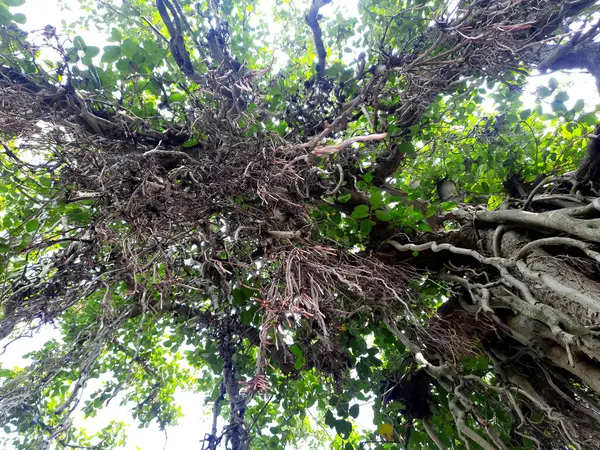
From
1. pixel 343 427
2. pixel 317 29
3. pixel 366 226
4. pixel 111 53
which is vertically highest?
pixel 111 53

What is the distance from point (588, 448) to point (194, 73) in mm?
3252

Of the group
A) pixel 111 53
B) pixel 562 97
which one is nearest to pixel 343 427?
pixel 111 53

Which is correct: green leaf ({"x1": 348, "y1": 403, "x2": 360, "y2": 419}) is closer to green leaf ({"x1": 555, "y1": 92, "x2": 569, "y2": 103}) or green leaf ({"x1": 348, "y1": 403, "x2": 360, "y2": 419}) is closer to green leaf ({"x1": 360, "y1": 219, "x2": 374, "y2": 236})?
green leaf ({"x1": 360, "y1": 219, "x2": 374, "y2": 236})

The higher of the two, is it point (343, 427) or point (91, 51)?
point (91, 51)

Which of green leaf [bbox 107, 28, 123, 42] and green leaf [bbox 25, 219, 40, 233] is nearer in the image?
green leaf [bbox 25, 219, 40, 233]

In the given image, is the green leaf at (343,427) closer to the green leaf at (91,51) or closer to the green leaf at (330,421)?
the green leaf at (330,421)

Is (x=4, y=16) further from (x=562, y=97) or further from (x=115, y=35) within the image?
(x=562, y=97)

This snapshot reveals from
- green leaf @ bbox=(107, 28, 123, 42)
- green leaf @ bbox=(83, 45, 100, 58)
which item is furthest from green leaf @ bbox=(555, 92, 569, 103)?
green leaf @ bbox=(83, 45, 100, 58)

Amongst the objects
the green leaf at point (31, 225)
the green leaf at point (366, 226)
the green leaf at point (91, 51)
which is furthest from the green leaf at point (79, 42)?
the green leaf at point (366, 226)

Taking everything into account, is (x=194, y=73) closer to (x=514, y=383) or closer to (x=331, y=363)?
(x=331, y=363)

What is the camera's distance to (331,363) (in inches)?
64.2

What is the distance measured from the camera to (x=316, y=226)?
78.0 inches

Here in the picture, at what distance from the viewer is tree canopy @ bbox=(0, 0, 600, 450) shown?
155cm

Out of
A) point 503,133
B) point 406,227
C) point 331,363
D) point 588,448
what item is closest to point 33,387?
point 331,363
